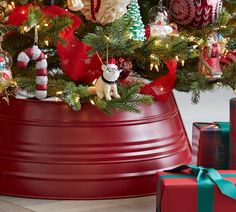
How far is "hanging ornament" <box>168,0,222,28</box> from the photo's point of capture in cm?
168

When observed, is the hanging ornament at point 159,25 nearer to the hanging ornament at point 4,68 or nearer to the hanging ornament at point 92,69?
the hanging ornament at point 92,69

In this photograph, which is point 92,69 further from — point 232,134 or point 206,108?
point 206,108

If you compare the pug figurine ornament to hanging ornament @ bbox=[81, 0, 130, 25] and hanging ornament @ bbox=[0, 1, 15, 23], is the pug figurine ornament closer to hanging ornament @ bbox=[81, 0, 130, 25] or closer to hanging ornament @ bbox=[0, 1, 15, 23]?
hanging ornament @ bbox=[81, 0, 130, 25]

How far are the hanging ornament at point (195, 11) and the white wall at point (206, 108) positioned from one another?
0.69m

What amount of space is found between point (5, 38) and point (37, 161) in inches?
13.0

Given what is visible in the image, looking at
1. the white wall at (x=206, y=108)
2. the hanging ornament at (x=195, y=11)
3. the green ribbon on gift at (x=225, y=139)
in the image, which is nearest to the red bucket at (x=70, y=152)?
the green ribbon on gift at (x=225, y=139)

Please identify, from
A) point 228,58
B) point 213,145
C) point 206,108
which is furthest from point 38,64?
point 206,108

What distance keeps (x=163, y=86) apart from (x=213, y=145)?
Answer: 18 cm

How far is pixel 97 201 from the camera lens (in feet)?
4.90

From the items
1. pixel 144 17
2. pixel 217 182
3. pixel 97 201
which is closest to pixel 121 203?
pixel 97 201

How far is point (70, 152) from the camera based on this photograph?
148 cm

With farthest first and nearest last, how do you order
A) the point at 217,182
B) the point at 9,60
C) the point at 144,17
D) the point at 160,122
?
the point at 144,17
the point at 160,122
the point at 9,60
the point at 217,182

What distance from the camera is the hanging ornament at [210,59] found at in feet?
5.57

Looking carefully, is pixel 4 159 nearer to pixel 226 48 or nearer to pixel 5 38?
pixel 5 38
